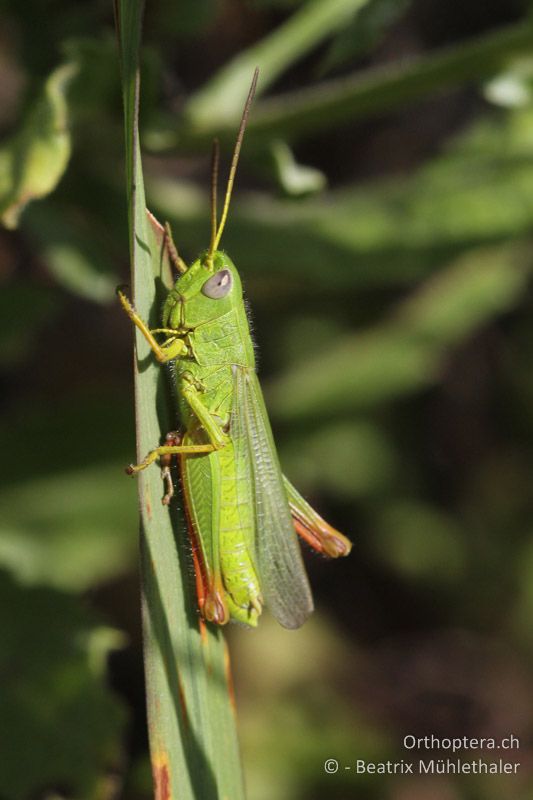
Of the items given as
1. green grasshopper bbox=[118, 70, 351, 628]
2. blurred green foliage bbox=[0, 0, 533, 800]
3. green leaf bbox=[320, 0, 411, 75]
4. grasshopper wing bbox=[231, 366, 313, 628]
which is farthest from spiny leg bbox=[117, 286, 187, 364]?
green leaf bbox=[320, 0, 411, 75]

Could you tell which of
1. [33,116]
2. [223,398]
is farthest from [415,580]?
[33,116]

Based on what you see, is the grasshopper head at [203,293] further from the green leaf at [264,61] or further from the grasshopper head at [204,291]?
the green leaf at [264,61]

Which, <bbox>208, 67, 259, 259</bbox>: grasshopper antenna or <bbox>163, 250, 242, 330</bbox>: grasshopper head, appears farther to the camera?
<bbox>163, 250, 242, 330</bbox>: grasshopper head

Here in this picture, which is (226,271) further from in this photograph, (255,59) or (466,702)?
(466,702)

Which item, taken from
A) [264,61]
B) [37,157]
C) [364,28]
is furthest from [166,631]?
[264,61]

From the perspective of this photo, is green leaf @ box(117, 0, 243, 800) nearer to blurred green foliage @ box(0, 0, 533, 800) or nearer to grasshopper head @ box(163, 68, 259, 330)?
grasshopper head @ box(163, 68, 259, 330)

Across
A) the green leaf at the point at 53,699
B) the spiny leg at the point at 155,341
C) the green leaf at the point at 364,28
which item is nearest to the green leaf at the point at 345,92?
the green leaf at the point at 364,28

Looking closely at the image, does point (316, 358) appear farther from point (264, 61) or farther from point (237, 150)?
point (237, 150)
